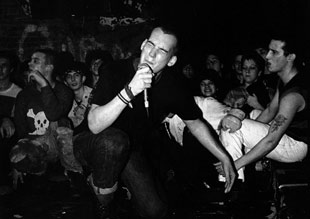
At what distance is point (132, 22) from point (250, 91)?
10.9 ft

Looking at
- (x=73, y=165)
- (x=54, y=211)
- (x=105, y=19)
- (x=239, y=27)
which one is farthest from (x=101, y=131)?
(x=239, y=27)

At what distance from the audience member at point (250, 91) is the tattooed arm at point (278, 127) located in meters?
1.33

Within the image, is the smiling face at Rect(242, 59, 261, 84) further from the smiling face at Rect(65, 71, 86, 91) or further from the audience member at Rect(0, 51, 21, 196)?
the audience member at Rect(0, 51, 21, 196)

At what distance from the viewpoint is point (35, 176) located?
4398 millimetres

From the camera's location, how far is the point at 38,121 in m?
4.57

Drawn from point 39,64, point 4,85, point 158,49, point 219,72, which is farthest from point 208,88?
point 4,85

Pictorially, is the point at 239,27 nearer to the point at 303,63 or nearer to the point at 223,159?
the point at 303,63

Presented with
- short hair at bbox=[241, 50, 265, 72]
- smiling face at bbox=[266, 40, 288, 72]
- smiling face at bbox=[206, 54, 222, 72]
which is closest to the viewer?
smiling face at bbox=[266, 40, 288, 72]

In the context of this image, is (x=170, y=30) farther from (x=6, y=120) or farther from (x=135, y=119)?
(x=6, y=120)

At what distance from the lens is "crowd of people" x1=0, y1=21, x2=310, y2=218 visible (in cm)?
278

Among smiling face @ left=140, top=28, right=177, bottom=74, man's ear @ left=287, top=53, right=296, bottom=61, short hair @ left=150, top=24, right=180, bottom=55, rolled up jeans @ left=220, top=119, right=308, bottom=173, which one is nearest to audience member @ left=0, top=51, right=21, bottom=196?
smiling face @ left=140, top=28, right=177, bottom=74

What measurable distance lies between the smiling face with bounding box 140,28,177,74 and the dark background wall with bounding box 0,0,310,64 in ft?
14.7

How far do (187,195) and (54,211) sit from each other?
4.56ft

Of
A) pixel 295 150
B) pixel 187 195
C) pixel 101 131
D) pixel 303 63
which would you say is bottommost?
pixel 187 195
